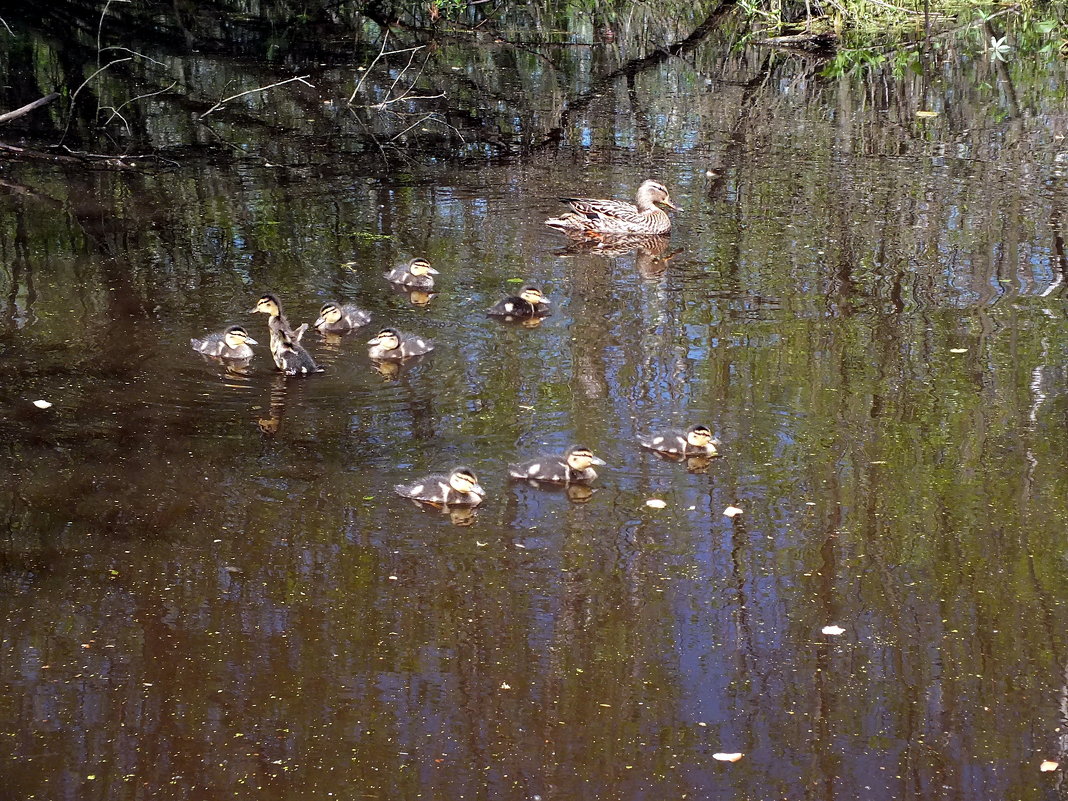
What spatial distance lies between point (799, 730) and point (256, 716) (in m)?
1.48

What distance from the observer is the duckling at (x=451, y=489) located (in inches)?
184

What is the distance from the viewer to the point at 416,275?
23.8ft

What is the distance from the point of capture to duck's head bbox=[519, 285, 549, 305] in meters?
6.80

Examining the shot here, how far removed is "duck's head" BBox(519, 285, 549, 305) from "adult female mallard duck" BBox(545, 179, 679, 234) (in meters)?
1.63

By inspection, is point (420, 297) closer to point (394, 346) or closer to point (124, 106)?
point (394, 346)

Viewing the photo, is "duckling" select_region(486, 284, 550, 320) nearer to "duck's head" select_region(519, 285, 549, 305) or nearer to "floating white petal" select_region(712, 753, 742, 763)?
"duck's head" select_region(519, 285, 549, 305)

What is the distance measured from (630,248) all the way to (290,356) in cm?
292

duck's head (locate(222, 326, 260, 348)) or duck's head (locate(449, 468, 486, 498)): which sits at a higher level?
duck's head (locate(222, 326, 260, 348))

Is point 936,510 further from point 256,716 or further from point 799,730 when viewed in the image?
point 256,716

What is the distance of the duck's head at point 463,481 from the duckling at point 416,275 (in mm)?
2718

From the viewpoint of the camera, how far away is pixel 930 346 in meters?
6.34

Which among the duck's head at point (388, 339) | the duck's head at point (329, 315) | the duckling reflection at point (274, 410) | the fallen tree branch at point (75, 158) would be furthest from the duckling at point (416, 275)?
the fallen tree branch at point (75, 158)

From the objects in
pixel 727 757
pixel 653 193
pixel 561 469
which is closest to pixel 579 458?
pixel 561 469

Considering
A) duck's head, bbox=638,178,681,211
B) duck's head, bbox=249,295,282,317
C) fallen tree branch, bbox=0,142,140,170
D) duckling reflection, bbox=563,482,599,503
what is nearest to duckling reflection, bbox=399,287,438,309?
duck's head, bbox=249,295,282,317
